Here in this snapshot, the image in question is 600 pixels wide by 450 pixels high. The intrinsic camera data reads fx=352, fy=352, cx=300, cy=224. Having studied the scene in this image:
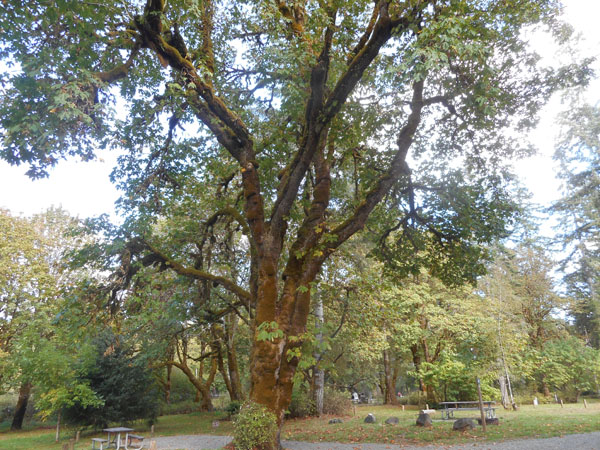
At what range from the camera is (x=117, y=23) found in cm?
667

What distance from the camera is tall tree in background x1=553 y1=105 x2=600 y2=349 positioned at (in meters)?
25.8

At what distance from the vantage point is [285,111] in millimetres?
8227

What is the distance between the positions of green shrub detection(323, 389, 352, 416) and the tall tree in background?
1915 centimetres

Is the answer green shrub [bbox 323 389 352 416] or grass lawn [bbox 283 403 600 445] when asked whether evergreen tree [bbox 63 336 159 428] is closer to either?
grass lawn [bbox 283 403 600 445]

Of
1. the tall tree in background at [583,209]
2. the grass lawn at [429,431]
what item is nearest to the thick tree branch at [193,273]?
the grass lawn at [429,431]

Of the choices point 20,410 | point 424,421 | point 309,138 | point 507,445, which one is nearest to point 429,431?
point 424,421

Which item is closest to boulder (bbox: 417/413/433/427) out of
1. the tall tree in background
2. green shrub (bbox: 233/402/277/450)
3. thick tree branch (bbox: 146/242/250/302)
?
green shrub (bbox: 233/402/277/450)

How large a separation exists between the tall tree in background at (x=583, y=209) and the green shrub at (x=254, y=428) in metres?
27.2

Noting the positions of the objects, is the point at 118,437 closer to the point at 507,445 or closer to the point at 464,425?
the point at 464,425

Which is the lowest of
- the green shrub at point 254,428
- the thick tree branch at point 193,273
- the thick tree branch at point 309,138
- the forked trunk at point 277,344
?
the green shrub at point 254,428

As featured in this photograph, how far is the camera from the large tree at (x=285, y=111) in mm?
5449

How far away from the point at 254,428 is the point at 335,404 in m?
11.8

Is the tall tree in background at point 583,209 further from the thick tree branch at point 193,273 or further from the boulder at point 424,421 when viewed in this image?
the thick tree branch at point 193,273

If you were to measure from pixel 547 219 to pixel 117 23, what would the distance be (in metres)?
33.3
